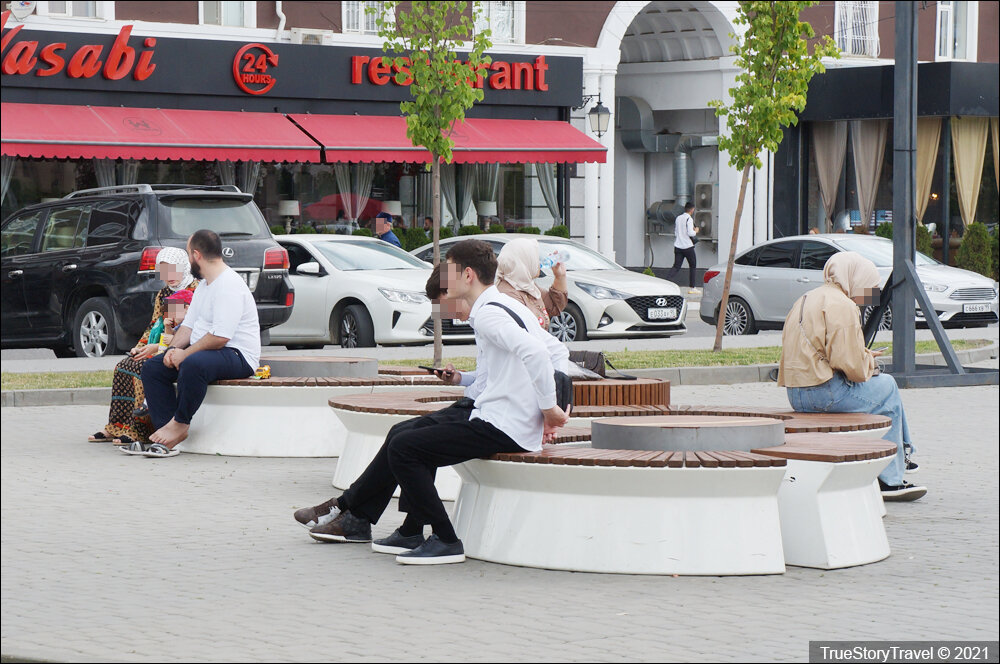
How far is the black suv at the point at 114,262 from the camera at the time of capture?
17.0 metres

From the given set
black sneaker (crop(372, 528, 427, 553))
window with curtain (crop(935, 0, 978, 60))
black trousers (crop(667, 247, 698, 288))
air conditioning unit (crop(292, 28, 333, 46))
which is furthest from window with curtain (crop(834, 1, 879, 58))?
black sneaker (crop(372, 528, 427, 553))

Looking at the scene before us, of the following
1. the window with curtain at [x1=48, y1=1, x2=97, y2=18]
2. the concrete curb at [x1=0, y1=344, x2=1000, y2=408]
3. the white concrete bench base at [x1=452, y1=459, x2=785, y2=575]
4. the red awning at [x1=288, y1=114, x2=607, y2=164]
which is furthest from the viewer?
the red awning at [x1=288, y1=114, x2=607, y2=164]

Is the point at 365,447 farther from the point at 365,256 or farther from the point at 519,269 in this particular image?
the point at 365,256

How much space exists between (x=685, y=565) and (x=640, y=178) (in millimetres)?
30753

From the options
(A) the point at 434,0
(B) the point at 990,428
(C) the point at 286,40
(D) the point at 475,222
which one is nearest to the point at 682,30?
(D) the point at 475,222

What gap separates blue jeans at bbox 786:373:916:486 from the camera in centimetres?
872

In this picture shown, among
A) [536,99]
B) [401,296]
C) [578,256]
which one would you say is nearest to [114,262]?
[401,296]

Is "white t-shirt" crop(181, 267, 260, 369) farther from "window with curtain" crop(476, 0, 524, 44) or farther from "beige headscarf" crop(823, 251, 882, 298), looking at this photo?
"window with curtain" crop(476, 0, 524, 44)

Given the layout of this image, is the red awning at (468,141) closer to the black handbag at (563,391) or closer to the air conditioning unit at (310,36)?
the air conditioning unit at (310,36)

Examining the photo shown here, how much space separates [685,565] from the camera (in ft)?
22.3

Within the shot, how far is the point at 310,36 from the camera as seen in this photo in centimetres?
2812

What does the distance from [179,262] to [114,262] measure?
20.3ft

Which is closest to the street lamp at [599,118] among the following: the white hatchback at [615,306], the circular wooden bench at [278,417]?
the white hatchback at [615,306]

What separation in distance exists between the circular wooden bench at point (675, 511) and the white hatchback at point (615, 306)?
12.5 m
